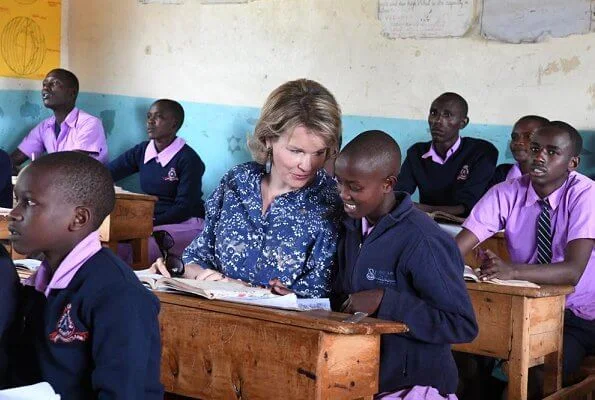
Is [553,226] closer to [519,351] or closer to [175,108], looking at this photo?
[519,351]

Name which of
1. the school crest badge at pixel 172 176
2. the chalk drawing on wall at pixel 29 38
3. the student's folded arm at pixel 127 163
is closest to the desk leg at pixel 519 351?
the school crest badge at pixel 172 176

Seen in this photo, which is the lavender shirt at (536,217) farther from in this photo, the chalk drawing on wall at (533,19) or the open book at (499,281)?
the chalk drawing on wall at (533,19)

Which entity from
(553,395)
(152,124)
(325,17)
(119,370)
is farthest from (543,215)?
(152,124)

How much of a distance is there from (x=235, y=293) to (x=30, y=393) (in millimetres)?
1000

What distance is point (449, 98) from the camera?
5.25m

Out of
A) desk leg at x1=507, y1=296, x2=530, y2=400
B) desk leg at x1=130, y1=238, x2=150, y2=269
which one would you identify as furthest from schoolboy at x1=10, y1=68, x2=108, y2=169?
desk leg at x1=507, y1=296, x2=530, y2=400

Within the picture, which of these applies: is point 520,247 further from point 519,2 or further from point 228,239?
point 519,2

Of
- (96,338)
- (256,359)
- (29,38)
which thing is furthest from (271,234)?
(29,38)

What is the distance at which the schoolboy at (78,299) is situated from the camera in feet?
5.86

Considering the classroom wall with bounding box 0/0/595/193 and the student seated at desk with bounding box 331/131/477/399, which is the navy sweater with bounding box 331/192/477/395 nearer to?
the student seated at desk with bounding box 331/131/477/399

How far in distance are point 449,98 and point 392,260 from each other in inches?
113

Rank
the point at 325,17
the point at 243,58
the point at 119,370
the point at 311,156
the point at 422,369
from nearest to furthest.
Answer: the point at 119,370, the point at 422,369, the point at 311,156, the point at 325,17, the point at 243,58

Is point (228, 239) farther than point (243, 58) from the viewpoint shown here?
No

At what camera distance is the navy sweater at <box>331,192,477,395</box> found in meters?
2.45
